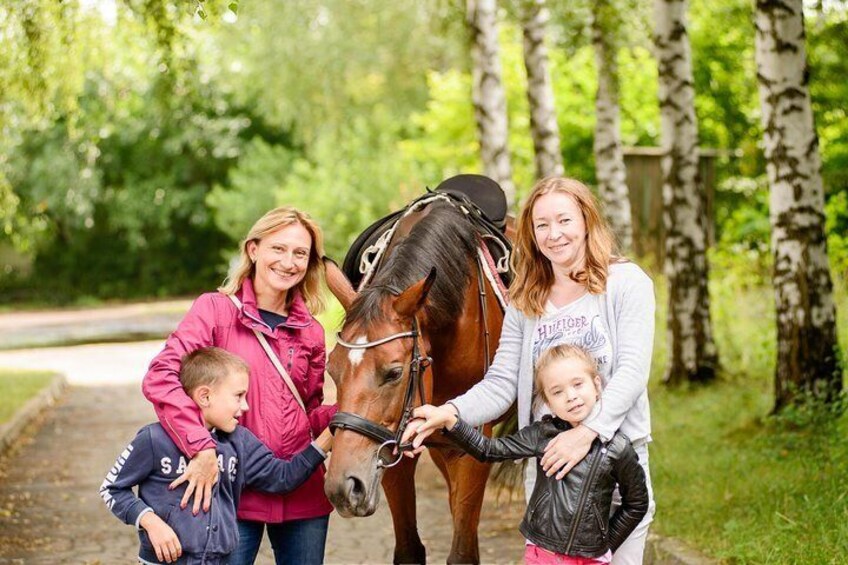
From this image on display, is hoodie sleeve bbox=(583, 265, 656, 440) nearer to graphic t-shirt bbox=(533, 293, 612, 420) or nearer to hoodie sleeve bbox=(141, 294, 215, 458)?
graphic t-shirt bbox=(533, 293, 612, 420)

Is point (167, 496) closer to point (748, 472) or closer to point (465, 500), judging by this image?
point (465, 500)

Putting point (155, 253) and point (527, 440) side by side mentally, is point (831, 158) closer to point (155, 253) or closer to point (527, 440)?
point (527, 440)

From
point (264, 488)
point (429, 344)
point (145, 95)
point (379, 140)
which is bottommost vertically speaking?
point (264, 488)

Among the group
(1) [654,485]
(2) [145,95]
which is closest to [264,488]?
(1) [654,485]

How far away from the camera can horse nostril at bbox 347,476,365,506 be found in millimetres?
3557

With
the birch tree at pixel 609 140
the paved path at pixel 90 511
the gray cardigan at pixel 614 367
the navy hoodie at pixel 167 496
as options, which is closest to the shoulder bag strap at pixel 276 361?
the navy hoodie at pixel 167 496

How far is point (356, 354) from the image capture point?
3.77 metres

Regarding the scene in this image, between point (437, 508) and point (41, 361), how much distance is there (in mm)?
11928

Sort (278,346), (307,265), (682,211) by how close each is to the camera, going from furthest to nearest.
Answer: (682,211) → (307,265) → (278,346)

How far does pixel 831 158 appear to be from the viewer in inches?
730

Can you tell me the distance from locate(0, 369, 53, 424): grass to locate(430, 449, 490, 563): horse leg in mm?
7368

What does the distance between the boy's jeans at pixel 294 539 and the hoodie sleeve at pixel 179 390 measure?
21.6 inches

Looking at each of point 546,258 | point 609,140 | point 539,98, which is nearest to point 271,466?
point 546,258

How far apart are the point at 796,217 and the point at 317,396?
454 centimetres
